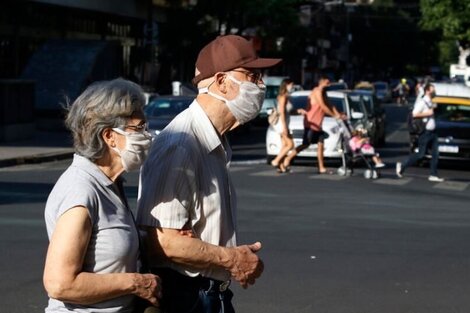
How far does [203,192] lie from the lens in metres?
4.49

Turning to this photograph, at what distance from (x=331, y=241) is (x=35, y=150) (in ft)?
51.0

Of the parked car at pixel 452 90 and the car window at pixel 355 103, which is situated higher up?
the parked car at pixel 452 90

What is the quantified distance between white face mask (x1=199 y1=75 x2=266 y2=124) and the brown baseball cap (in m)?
0.06

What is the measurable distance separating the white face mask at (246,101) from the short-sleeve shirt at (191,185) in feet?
0.37

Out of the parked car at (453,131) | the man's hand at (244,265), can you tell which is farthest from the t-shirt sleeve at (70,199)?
the parked car at (453,131)

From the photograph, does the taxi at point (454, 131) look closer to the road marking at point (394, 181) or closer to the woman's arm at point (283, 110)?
the road marking at point (394, 181)

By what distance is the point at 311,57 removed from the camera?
98625 mm

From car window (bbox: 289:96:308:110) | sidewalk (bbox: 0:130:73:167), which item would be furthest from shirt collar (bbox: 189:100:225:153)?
car window (bbox: 289:96:308:110)

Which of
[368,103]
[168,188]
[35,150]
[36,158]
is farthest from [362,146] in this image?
[168,188]

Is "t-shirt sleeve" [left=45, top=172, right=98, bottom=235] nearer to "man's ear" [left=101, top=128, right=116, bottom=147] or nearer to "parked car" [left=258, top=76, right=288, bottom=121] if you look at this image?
"man's ear" [left=101, top=128, right=116, bottom=147]

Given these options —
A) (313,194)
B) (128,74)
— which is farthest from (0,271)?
(128,74)

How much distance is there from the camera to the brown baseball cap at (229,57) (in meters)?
4.58

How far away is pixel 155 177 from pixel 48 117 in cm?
3329

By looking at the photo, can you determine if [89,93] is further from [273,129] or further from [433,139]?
[273,129]
